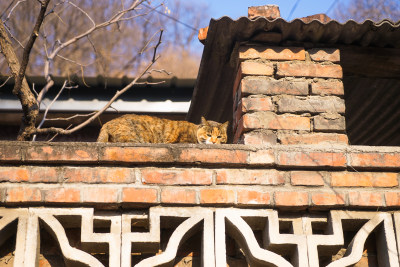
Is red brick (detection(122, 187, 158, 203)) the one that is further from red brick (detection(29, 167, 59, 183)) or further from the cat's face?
the cat's face

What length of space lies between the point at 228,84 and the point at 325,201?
72.4 inches

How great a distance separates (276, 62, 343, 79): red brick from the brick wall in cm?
69

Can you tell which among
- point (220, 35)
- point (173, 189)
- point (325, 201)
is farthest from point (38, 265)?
→ point (220, 35)

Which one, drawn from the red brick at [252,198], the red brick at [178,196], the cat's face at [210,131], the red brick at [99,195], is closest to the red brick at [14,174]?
the red brick at [99,195]

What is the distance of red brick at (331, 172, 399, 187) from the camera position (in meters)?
3.12

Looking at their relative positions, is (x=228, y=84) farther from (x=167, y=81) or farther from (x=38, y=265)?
(x=38, y=265)

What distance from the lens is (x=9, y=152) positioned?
297 centimetres

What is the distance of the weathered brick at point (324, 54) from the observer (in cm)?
380

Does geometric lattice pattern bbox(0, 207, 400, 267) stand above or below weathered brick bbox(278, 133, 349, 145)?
below

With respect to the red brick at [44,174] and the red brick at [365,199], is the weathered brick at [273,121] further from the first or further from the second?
the red brick at [44,174]

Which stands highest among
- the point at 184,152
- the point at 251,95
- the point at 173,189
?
the point at 251,95

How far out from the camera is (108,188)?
295 centimetres

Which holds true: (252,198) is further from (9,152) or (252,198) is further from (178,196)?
(9,152)

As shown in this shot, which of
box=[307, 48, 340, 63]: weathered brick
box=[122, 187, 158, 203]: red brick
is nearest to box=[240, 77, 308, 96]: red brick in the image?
box=[307, 48, 340, 63]: weathered brick
